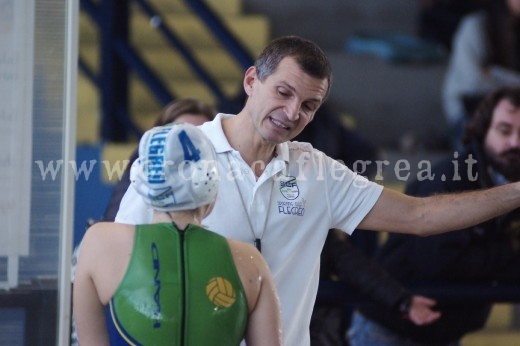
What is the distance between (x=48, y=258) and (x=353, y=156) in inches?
83.5

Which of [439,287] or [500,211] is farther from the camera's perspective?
[439,287]

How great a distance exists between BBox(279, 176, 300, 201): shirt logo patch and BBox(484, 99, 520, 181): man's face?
4.51 ft

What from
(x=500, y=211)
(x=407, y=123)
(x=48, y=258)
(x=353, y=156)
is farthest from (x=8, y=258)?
(x=407, y=123)

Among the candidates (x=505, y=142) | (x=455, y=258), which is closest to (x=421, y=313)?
(x=455, y=258)

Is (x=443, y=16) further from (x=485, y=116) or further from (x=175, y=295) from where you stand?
(x=175, y=295)

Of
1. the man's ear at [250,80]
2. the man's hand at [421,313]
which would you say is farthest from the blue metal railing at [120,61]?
the man's ear at [250,80]

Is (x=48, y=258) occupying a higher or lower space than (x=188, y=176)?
lower

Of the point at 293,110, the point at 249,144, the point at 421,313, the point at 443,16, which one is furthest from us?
the point at 443,16

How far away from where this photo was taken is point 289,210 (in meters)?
3.56

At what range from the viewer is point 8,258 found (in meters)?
3.42

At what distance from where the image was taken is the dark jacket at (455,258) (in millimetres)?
4590

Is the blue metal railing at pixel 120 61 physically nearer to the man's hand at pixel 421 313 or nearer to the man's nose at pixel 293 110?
the man's hand at pixel 421 313

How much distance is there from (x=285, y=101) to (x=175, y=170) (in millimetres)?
706

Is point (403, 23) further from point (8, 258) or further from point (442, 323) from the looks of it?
point (8, 258)
